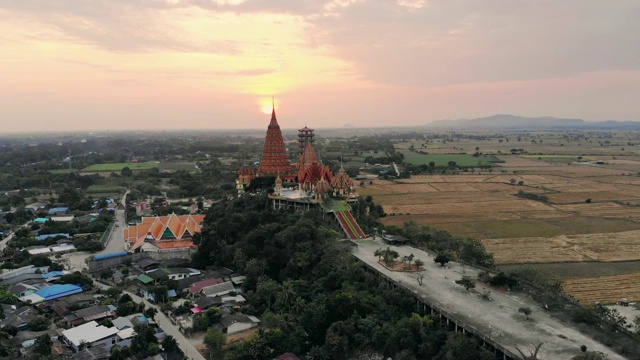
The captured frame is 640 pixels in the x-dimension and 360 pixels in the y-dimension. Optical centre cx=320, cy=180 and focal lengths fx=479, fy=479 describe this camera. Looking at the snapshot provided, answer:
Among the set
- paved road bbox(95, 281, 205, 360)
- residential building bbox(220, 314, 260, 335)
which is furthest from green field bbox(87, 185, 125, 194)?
residential building bbox(220, 314, 260, 335)

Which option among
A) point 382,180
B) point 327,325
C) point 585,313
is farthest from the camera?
point 382,180

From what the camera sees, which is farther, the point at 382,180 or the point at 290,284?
the point at 382,180

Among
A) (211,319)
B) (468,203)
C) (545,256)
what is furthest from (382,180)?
(211,319)

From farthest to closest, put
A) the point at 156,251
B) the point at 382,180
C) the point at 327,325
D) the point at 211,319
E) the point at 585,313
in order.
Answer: the point at 382,180, the point at 156,251, the point at 211,319, the point at 327,325, the point at 585,313

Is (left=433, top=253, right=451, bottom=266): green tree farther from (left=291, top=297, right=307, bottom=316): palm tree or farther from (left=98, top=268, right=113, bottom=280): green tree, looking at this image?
(left=98, top=268, right=113, bottom=280): green tree

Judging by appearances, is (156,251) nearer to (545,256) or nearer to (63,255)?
(63,255)

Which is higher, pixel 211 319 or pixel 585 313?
pixel 585 313

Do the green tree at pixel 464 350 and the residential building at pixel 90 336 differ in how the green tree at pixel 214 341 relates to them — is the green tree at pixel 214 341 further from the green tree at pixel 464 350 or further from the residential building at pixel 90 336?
the green tree at pixel 464 350
